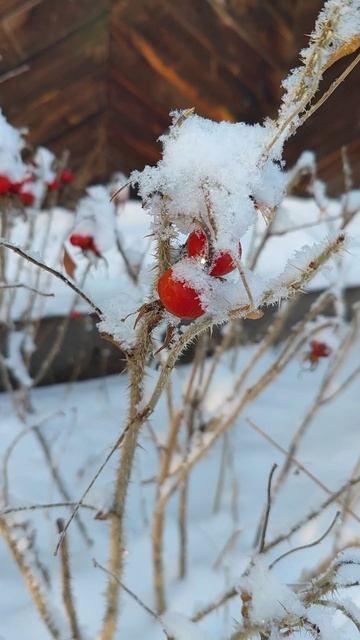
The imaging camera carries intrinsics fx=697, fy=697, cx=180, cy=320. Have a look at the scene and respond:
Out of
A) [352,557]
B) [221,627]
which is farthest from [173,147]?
[221,627]

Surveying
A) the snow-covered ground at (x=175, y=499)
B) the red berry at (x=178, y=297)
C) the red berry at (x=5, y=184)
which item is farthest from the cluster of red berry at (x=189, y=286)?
the red berry at (x=5, y=184)

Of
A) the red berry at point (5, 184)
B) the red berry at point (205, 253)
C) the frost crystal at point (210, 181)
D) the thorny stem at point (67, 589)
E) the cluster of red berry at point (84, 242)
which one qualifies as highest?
the red berry at point (5, 184)

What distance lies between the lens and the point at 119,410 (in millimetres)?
1917

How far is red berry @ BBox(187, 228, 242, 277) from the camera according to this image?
429mm

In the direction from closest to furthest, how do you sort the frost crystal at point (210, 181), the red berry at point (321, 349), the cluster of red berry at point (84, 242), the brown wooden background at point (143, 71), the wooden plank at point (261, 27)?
the frost crystal at point (210, 181)
the cluster of red berry at point (84, 242)
the red berry at point (321, 349)
the brown wooden background at point (143, 71)
the wooden plank at point (261, 27)

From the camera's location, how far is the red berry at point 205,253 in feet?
1.41

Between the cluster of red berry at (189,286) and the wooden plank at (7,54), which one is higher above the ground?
the wooden plank at (7,54)

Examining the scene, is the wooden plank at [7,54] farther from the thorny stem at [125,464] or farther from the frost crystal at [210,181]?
the frost crystal at [210,181]

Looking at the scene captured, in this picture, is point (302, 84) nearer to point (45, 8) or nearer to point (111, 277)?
point (111, 277)

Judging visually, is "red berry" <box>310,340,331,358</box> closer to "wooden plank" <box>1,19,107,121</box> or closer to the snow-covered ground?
the snow-covered ground

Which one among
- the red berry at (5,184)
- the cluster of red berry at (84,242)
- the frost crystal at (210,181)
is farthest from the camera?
the cluster of red berry at (84,242)

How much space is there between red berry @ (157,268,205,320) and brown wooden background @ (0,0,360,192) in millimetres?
1808

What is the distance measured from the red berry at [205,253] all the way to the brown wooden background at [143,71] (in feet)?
5.92

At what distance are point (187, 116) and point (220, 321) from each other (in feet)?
0.43
